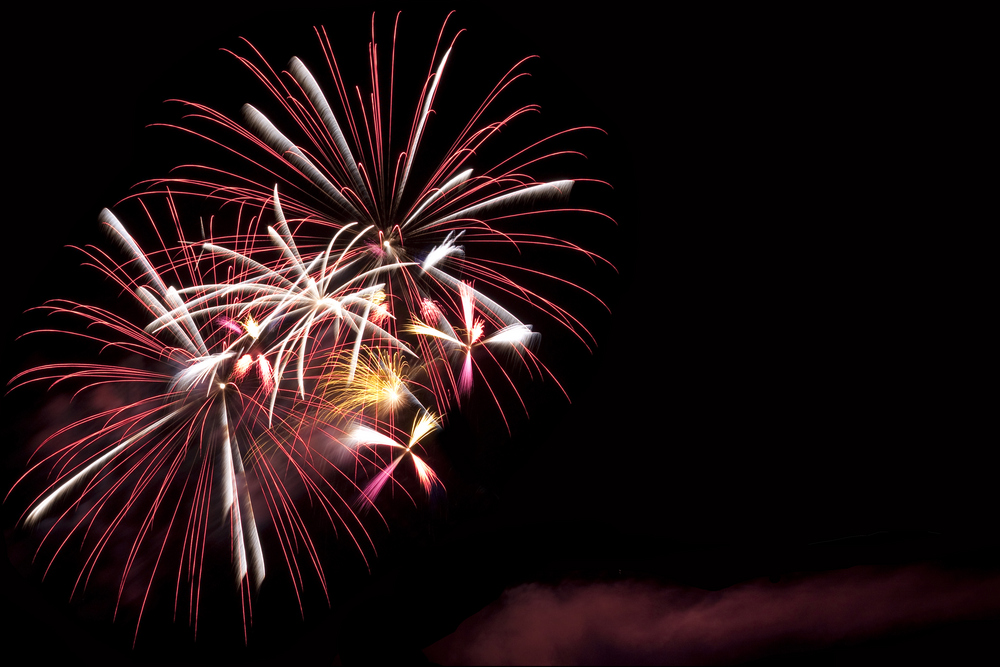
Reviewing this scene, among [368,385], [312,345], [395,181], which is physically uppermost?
[395,181]

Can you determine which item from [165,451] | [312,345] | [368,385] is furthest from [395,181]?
[165,451]

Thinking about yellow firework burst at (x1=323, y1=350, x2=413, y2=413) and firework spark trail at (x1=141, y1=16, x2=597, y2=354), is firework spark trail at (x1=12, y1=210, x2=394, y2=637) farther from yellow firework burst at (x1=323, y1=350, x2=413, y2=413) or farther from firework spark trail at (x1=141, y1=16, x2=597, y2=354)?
firework spark trail at (x1=141, y1=16, x2=597, y2=354)

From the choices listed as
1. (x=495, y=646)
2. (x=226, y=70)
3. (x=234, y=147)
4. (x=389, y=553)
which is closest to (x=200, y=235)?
(x=234, y=147)

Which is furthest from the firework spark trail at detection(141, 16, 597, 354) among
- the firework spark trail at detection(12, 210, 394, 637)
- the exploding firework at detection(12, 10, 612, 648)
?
the firework spark trail at detection(12, 210, 394, 637)

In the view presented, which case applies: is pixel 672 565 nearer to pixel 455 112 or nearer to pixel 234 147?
pixel 455 112

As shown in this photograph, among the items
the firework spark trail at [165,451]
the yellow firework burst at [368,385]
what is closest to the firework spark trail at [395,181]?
the yellow firework burst at [368,385]

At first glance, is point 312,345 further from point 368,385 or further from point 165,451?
point 165,451

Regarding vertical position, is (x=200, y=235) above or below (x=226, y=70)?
below

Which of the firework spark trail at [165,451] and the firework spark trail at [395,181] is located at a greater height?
the firework spark trail at [395,181]

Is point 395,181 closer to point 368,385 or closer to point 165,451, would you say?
point 368,385

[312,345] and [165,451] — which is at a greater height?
[312,345]

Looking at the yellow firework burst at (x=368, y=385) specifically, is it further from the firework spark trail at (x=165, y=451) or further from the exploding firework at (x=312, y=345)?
the firework spark trail at (x=165, y=451)
